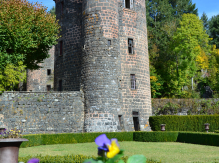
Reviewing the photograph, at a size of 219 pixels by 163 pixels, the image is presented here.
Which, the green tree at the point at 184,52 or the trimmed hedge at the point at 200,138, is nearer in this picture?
the trimmed hedge at the point at 200,138

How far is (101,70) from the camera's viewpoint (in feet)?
63.1

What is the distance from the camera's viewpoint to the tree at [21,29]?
1778 cm

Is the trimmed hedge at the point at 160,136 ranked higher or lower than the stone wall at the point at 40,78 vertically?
lower

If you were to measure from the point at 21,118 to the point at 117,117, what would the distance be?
6.98 m

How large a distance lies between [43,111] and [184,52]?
72.8 ft

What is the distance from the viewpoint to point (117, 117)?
62.6ft

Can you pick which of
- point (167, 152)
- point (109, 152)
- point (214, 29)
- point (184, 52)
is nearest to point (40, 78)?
point (184, 52)

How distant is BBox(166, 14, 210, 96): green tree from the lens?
3381 cm

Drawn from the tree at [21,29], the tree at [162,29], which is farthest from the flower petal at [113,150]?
the tree at [162,29]

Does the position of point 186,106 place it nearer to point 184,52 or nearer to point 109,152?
point 184,52

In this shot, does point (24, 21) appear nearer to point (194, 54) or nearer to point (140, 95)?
point (140, 95)

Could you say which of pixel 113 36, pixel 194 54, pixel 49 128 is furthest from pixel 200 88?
pixel 49 128

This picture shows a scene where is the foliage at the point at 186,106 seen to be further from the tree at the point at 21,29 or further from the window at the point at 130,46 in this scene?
the tree at the point at 21,29

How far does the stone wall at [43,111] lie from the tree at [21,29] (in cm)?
277
